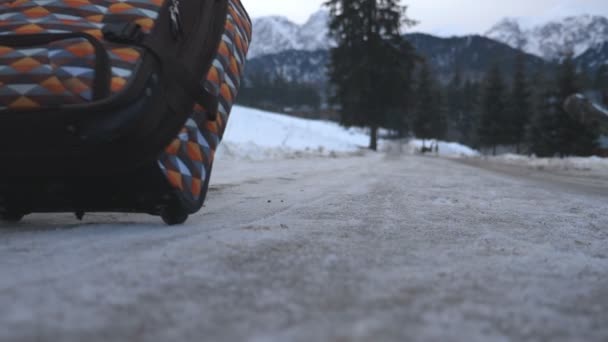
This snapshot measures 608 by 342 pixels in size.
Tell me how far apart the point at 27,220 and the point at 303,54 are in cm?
19325

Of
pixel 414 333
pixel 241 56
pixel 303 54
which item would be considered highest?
pixel 303 54

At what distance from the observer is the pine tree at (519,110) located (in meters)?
27.8

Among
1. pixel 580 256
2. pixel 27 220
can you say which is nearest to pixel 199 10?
pixel 27 220

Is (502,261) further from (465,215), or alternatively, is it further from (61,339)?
(61,339)

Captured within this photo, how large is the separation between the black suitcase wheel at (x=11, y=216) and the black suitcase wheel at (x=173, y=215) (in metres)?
0.48

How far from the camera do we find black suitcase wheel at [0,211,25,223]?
121 centimetres

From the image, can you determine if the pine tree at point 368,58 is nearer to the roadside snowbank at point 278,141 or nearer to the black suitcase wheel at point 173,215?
the roadside snowbank at point 278,141

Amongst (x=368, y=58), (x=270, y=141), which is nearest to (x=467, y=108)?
(x=270, y=141)

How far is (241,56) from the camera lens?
1547mm

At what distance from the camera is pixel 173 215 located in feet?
3.77

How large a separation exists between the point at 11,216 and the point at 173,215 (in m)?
0.54

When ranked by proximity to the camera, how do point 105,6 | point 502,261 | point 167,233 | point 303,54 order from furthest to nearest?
point 303,54 < point 105,6 < point 167,233 < point 502,261

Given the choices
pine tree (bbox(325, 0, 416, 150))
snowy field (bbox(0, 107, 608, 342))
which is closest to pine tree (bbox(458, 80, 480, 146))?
pine tree (bbox(325, 0, 416, 150))

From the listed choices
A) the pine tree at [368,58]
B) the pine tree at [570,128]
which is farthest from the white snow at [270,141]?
the pine tree at [570,128]
